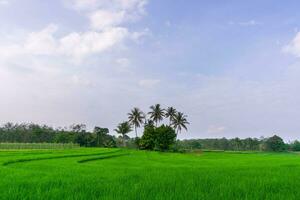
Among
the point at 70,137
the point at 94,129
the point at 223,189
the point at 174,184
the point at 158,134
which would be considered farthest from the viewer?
the point at 94,129

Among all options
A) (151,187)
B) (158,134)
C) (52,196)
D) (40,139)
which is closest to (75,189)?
(52,196)

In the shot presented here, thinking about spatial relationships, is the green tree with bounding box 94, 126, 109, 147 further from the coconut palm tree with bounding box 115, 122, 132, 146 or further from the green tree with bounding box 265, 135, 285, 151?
the green tree with bounding box 265, 135, 285, 151

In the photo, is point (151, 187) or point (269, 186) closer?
point (151, 187)

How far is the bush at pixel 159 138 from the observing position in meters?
58.7

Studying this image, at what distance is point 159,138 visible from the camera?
58656mm

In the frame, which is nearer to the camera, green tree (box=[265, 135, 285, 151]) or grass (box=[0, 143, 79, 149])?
grass (box=[0, 143, 79, 149])

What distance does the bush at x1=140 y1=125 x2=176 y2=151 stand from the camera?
2312 inches

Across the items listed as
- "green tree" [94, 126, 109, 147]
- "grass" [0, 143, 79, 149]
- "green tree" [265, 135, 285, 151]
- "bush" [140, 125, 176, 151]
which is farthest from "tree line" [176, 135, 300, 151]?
"grass" [0, 143, 79, 149]

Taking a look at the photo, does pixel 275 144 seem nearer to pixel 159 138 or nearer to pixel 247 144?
pixel 247 144

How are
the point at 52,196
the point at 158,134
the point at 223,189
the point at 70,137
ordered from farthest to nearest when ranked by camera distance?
1. the point at 70,137
2. the point at 158,134
3. the point at 223,189
4. the point at 52,196

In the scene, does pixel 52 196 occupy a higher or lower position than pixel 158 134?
lower

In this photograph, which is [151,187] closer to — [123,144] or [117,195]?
[117,195]

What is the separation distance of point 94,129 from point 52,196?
237 ft

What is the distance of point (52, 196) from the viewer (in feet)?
21.3
